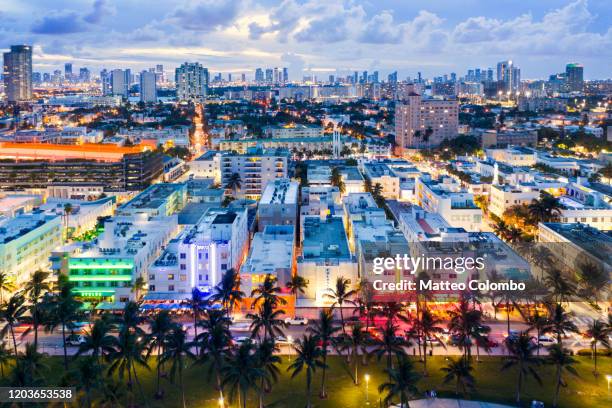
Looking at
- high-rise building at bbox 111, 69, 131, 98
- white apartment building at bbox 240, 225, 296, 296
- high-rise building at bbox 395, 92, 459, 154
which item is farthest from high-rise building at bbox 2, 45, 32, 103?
white apartment building at bbox 240, 225, 296, 296

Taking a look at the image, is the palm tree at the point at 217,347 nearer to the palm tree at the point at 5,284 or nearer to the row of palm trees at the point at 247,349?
the row of palm trees at the point at 247,349

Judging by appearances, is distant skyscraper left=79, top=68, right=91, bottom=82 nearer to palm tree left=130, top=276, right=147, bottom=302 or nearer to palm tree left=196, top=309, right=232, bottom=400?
palm tree left=130, top=276, right=147, bottom=302

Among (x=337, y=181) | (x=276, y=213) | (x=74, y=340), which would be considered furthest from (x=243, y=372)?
(x=337, y=181)

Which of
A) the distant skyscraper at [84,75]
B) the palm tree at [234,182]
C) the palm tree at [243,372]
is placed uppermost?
the distant skyscraper at [84,75]

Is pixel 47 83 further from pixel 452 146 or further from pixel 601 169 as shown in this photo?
pixel 601 169

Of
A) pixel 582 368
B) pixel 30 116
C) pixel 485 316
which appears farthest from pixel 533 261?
pixel 30 116

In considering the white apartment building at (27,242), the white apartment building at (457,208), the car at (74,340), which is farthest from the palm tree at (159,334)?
the white apartment building at (457,208)

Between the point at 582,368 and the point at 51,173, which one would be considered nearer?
the point at 582,368
